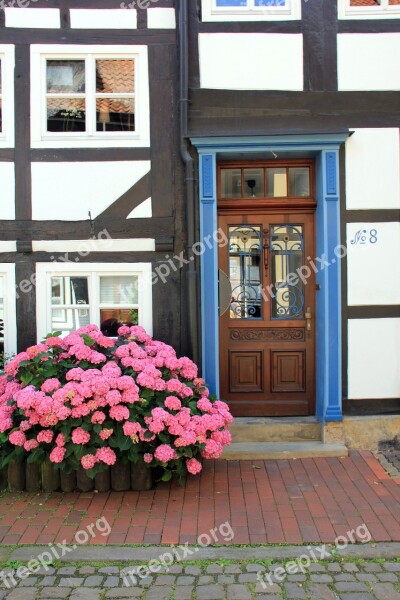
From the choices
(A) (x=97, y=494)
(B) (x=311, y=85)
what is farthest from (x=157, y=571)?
(B) (x=311, y=85)

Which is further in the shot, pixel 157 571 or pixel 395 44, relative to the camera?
pixel 395 44

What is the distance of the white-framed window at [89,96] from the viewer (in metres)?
5.53

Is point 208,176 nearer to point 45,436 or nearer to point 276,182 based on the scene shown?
point 276,182

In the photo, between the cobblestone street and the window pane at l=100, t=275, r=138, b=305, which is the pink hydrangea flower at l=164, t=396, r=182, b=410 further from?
the window pane at l=100, t=275, r=138, b=305

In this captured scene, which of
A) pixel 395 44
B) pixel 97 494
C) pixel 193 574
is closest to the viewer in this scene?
pixel 193 574

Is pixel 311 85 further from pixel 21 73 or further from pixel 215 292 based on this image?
pixel 21 73

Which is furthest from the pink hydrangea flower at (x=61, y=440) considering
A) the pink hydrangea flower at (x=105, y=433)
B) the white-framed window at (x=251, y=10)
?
the white-framed window at (x=251, y=10)

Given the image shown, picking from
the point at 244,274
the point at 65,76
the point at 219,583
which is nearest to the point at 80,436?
the point at 219,583

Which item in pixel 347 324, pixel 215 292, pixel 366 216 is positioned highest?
pixel 366 216

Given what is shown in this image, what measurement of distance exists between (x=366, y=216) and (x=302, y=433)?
7.58 ft

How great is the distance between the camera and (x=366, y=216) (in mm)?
5465

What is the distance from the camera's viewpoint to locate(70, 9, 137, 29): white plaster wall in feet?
18.0

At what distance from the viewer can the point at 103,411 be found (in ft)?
14.4

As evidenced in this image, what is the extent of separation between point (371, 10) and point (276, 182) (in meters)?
1.94
